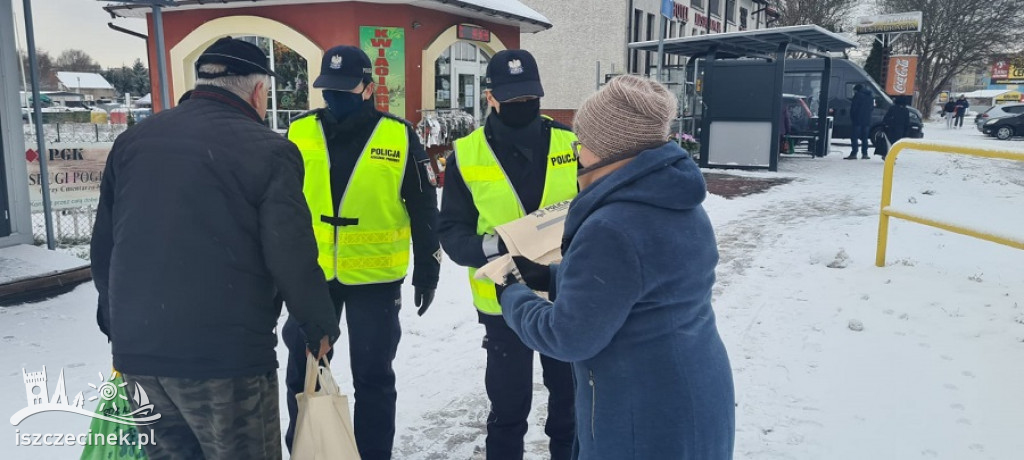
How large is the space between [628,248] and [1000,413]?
3.44m

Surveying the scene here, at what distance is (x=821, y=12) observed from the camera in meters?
39.2

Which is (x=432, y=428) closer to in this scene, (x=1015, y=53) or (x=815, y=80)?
(x=815, y=80)

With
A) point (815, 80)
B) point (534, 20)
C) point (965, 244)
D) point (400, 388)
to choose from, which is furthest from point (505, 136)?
point (815, 80)

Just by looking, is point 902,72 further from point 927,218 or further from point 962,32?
point 927,218

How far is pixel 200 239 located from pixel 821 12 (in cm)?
4278

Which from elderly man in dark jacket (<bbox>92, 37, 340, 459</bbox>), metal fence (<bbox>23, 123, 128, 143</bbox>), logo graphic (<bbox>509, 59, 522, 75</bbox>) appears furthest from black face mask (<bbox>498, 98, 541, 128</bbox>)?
metal fence (<bbox>23, 123, 128, 143</bbox>)

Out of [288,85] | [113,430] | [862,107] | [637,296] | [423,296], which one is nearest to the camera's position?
[637,296]

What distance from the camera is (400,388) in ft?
14.5

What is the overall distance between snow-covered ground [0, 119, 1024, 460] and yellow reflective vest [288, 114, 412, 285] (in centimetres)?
107

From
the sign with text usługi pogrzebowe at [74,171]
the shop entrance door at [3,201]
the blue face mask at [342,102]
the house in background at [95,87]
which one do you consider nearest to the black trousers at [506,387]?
the blue face mask at [342,102]

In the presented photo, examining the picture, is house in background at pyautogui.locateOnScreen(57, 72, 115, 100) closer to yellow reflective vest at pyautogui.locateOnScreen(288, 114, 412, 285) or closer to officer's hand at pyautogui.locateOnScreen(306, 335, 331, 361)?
yellow reflective vest at pyautogui.locateOnScreen(288, 114, 412, 285)

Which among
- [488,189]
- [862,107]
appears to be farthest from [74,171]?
[862,107]

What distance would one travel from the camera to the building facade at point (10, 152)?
6.73 metres

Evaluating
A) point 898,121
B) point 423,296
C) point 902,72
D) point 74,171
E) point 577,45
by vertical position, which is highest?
point 577,45
